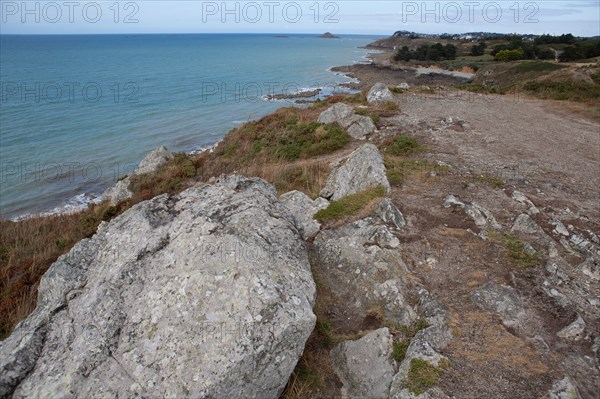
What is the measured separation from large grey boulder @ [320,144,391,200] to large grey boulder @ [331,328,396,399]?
5.32 meters

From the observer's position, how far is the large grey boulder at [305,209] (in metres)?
9.84

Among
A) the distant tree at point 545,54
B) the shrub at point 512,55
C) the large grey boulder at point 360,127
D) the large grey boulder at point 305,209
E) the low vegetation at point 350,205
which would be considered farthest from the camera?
the shrub at point 512,55

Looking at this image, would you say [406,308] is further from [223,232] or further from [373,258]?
[223,232]

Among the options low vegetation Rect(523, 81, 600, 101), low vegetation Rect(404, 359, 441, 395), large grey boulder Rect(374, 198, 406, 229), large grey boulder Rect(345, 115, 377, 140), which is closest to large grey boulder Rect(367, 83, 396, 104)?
large grey boulder Rect(345, 115, 377, 140)

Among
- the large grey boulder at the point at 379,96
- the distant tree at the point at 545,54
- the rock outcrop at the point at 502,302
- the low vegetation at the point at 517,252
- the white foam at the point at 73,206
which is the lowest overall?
the white foam at the point at 73,206

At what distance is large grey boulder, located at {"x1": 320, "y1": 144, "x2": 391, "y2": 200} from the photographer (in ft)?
36.9

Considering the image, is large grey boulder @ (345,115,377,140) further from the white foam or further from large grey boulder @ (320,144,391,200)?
the white foam

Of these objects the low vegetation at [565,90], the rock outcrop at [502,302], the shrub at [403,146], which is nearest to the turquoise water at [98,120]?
the shrub at [403,146]

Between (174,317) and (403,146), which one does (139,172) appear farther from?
(174,317)

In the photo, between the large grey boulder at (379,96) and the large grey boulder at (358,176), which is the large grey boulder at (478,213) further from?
the large grey boulder at (379,96)

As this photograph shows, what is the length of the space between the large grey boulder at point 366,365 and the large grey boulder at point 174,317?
3.48 ft

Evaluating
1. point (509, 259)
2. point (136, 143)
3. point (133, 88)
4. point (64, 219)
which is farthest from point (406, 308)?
point (133, 88)

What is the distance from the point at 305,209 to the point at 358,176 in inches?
80.1

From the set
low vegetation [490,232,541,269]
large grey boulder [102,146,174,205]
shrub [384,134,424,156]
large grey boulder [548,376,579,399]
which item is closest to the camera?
large grey boulder [548,376,579,399]
